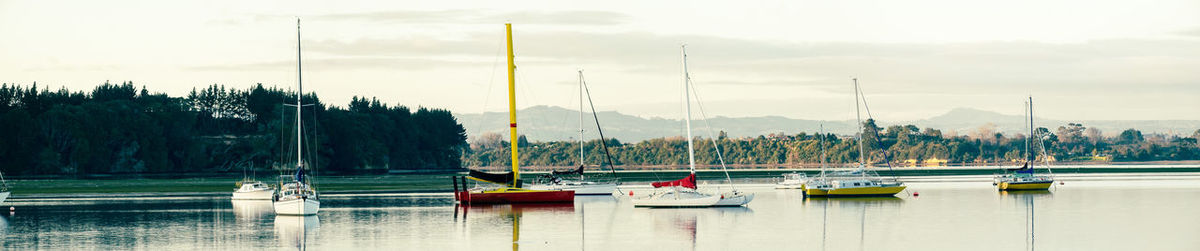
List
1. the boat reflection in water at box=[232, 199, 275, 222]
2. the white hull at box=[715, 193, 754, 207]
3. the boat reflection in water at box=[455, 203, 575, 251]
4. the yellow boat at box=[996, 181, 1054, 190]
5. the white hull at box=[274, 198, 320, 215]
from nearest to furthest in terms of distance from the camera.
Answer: the white hull at box=[274, 198, 320, 215] < the boat reflection in water at box=[455, 203, 575, 251] < the boat reflection in water at box=[232, 199, 275, 222] < the white hull at box=[715, 193, 754, 207] < the yellow boat at box=[996, 181, 1054, 190]

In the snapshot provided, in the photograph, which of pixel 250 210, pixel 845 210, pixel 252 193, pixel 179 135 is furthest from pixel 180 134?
pixel 845 210

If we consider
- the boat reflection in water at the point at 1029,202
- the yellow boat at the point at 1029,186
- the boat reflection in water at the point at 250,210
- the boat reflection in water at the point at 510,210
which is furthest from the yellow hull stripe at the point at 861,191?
the boat reflection in water at the point at 250,210

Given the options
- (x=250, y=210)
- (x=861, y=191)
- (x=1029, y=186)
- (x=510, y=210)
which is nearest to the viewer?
(x=510, y=210)

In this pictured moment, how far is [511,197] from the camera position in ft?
230

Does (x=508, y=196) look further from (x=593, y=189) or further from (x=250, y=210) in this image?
(x=593, y=189)

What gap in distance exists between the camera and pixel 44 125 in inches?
5650

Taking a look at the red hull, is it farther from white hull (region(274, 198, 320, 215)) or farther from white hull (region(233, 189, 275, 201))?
white hull (region(233, 189, 275, 201))

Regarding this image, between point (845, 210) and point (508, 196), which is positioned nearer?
point (845, 210)

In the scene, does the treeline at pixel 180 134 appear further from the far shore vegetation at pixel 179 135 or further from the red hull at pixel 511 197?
the red hull at pixel 511 197

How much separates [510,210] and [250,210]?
45.6 feet

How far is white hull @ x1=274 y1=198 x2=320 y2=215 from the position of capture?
2217 inches

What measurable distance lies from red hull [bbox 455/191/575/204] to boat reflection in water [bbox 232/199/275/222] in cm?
1070

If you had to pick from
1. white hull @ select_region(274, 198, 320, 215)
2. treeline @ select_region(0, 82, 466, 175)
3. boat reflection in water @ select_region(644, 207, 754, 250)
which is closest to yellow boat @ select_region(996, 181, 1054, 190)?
boat reflection in water @ select_region(644, 207, 754, 250)

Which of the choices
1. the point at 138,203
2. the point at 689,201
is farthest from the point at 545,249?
the point at 138,203
